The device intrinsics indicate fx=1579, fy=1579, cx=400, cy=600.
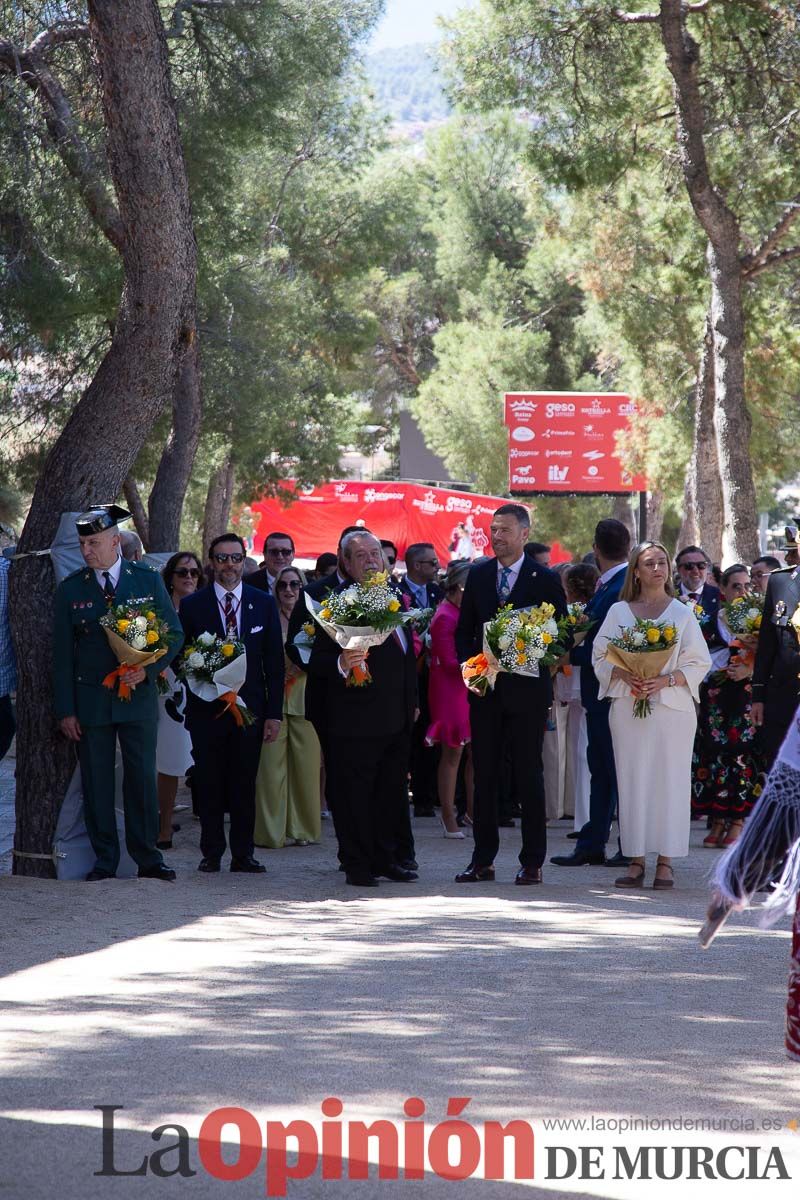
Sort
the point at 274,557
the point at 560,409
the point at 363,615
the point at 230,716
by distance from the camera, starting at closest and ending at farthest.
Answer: the point at 363,615
the point at 230,716
the point at 274,557
the point at 560,409

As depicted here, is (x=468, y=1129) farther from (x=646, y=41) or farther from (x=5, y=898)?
(x=646, y=41)

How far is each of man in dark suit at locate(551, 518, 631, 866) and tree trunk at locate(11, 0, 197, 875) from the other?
3113 mm

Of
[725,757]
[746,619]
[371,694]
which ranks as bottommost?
[725,757]

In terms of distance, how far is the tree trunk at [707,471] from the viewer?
68.6 feet

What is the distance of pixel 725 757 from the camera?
11.1 metres

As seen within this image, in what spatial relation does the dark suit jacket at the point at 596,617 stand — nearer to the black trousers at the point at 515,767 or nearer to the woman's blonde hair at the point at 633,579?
the woman's blonde hair at the point at 633,579

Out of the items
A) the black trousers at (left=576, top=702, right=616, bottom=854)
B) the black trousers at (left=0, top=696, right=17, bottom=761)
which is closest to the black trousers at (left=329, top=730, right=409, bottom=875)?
the black trousers at (left=576, top=702, right=616, bottom=854)

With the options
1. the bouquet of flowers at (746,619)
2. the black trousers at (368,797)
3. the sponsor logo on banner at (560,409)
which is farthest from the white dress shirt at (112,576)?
the sponsor logo on banner at (560,409)

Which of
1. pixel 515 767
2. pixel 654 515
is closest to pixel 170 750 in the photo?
pixel 515 767

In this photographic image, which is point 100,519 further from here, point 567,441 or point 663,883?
point 567,441

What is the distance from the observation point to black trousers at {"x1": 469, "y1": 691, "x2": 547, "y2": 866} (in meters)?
9.36

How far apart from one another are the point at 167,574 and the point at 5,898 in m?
3.37

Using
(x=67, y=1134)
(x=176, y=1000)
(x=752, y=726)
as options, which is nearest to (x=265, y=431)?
(x=752, y=726)

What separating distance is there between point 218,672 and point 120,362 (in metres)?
2.09
